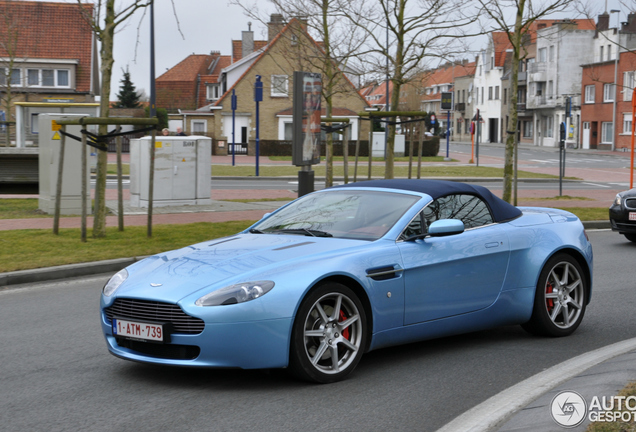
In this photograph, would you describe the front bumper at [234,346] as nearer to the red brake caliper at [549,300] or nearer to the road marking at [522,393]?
the road marking at [522,393]

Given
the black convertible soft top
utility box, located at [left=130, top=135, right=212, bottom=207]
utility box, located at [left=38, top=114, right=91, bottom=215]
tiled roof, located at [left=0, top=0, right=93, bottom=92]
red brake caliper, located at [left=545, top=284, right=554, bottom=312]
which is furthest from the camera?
tiled roof, located at [left=0, top=0, right=93, bottom=92]

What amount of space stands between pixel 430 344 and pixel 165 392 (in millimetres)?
2372

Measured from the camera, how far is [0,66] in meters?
49.7

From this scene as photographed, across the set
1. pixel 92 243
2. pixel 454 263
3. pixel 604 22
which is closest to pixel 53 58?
pixel 92 243

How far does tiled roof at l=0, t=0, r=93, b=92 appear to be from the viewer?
54500mm

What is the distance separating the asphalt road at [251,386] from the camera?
4.60 meters

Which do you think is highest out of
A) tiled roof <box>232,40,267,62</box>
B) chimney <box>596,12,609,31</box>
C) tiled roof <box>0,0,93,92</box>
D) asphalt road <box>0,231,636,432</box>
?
chimney <box>596,12,609,31</box>

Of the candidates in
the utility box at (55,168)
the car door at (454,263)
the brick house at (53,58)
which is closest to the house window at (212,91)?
the brick house at (53,58)

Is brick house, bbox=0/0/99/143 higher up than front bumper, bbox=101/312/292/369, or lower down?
higher up

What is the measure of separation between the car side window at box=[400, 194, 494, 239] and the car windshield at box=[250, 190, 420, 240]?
5.2 inches

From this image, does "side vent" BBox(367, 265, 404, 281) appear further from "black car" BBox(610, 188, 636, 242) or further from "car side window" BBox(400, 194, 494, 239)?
"black car" BBox(610, 188, 636, 242)

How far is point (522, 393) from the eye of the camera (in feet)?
16.7

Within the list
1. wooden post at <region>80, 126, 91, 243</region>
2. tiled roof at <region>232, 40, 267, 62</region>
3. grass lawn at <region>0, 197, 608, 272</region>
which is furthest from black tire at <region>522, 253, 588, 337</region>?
tiled roof at <region>232, 40, 267, 62</region>

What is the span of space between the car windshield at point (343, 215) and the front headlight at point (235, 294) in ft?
3.55
